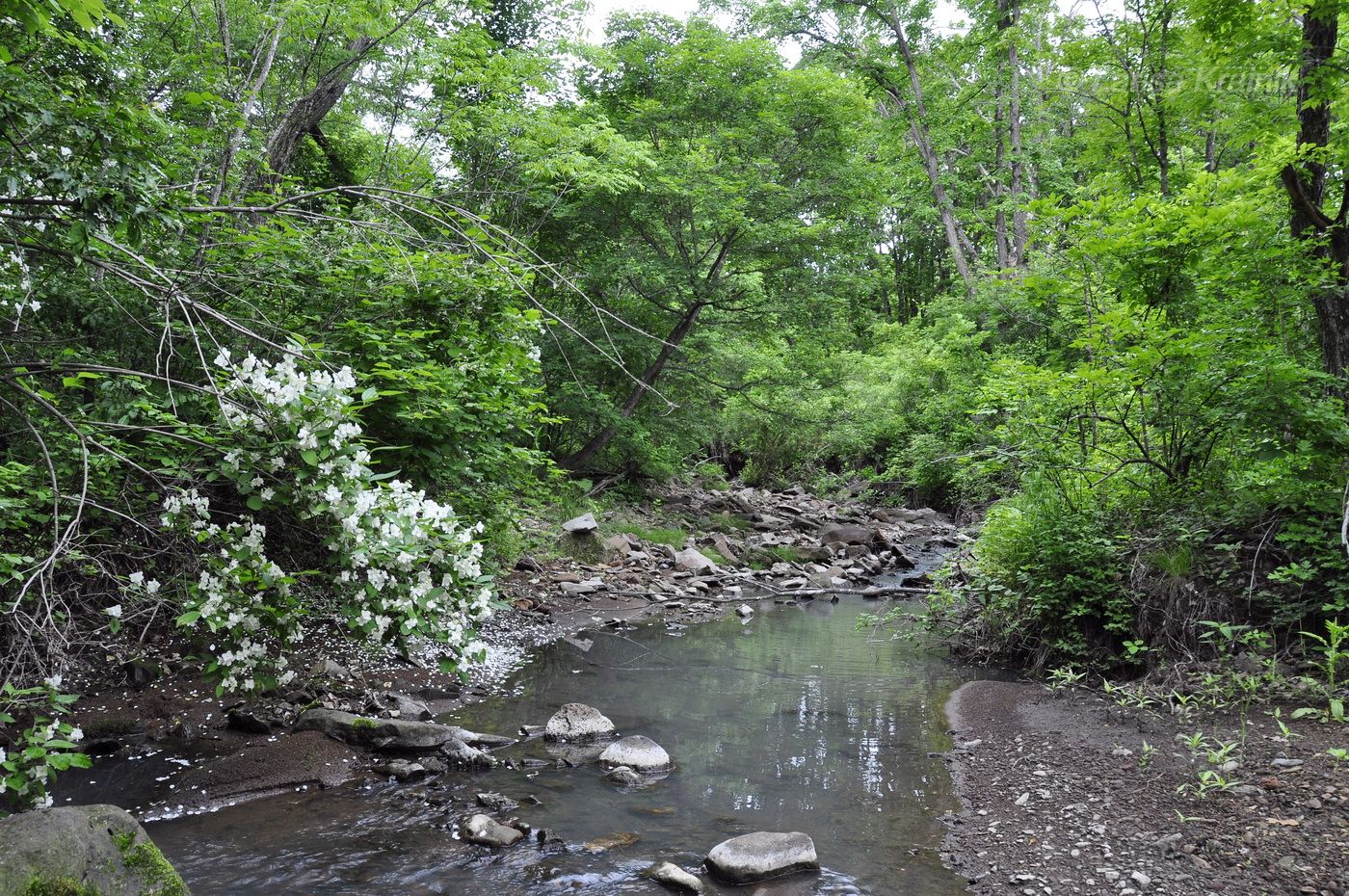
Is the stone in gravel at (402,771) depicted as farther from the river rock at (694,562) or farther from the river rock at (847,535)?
the river rock at (847,535)

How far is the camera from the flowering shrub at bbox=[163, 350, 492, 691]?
3.00m

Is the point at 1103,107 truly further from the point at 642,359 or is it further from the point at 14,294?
the point at 14,294

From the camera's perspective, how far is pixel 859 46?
18.1m

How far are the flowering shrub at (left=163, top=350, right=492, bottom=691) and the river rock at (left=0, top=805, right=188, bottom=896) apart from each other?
2.71 feet

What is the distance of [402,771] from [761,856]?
2.65m

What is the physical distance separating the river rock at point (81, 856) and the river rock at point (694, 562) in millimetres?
10993

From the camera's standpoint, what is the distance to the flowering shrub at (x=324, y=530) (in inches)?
118

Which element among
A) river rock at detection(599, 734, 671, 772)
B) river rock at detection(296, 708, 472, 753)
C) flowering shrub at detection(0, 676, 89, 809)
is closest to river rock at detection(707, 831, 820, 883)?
river rock at detection(599, 734, 671, 772)

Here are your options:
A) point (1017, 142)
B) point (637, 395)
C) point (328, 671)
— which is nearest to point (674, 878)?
point (328, 671)

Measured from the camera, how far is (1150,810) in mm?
4539

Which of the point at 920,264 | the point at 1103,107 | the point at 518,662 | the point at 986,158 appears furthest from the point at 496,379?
the point at 920,264

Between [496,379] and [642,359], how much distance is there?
9050 mm

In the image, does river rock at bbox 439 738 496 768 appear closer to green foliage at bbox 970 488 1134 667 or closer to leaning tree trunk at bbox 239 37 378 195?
green foliage at bbox 970 488 1134 667

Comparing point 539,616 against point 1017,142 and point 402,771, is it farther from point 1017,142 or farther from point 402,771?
point 1017,142
